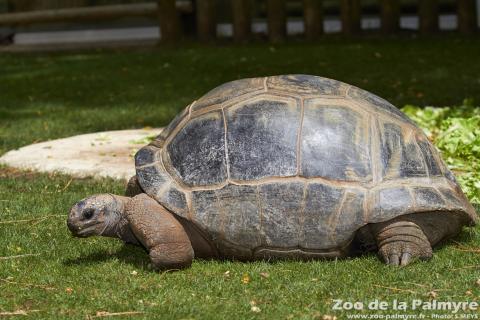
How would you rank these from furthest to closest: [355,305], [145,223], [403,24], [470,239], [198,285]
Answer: [403,24] < [470,239] < [145,223] < [198,285] < [355,305]

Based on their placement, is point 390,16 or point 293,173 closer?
point 293,173

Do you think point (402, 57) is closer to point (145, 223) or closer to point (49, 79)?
point (49, 79)

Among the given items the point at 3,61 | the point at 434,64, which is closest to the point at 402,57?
the point at 434,64

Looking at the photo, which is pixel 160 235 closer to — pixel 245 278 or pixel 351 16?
pixel 245 278

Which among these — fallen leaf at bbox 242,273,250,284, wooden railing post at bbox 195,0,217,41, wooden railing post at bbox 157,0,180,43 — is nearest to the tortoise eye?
fallen leaf at bbox 242,273,250,284

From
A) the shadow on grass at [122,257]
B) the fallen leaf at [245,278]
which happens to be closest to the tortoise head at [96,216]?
the shadow on grass at [122,257]

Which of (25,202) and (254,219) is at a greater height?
(254,219)

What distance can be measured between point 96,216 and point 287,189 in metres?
1.11

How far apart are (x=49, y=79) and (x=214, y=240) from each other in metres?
8.84

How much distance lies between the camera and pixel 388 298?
4484mm

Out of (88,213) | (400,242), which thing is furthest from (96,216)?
(400,242)

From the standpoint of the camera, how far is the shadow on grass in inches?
206

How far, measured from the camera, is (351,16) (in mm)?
14102

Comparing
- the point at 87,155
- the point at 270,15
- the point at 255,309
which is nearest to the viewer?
the point at 255,309
